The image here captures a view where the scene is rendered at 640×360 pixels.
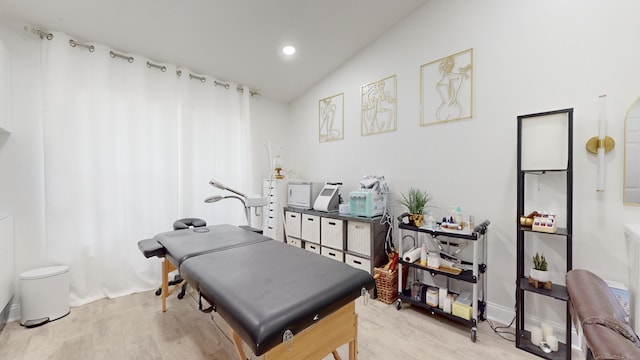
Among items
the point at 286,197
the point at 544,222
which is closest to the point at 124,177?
the point at 286,197

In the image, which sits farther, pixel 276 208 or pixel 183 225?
pixel 276 208

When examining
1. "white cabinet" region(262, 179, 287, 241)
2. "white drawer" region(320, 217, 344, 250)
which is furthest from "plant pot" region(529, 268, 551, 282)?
"white cabinet" region(262, 179, 287, 241)

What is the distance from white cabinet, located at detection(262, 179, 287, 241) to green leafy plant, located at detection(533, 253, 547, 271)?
2.53 m

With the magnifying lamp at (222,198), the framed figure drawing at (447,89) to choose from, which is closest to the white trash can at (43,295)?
the magnifying lamp at (222,198)

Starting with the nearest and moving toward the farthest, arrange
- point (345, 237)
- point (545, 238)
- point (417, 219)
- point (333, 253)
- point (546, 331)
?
point (546, 331) < point (545, 238) < point (417, 219) < point (345, 237) < point (333, 253)

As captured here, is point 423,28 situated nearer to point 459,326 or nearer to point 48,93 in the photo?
point 459,326

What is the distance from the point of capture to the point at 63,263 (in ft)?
7.07

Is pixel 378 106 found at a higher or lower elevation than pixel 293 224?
higher

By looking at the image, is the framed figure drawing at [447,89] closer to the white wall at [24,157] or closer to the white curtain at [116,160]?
the white curtain at [116,160]

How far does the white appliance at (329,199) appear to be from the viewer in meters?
2.84

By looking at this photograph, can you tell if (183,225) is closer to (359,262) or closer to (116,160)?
(116,160)

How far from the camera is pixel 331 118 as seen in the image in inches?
128

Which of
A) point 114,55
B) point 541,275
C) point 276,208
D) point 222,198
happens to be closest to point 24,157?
point 114,55

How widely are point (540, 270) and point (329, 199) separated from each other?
1834 mm
